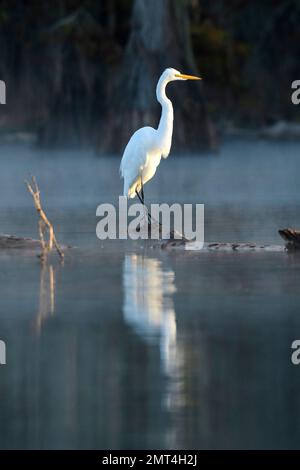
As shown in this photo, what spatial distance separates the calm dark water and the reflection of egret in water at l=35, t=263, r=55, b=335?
11mm

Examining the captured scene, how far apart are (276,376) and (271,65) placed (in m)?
29.4

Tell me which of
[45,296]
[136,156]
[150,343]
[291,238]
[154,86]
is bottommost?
[150,343]

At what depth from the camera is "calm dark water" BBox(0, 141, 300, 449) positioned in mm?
5531

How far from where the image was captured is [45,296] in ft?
28.3

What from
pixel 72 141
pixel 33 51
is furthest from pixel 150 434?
pixel 33 51

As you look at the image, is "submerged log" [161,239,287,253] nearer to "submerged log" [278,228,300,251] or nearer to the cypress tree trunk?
"submerged log" [278,228,300,251]

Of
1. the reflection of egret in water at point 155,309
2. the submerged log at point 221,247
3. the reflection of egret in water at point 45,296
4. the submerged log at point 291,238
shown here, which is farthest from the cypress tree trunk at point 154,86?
the reflection of egret in water at point 45,296

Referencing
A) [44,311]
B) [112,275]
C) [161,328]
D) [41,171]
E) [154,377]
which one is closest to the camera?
[154,377]

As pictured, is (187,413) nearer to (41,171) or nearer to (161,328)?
(161,328)

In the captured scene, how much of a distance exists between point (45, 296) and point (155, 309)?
2.86 ft

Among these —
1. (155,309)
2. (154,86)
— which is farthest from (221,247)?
(154,86)

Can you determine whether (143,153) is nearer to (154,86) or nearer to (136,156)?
(136,156)

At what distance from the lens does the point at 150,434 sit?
17.9ft

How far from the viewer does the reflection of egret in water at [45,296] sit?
7867 mm
